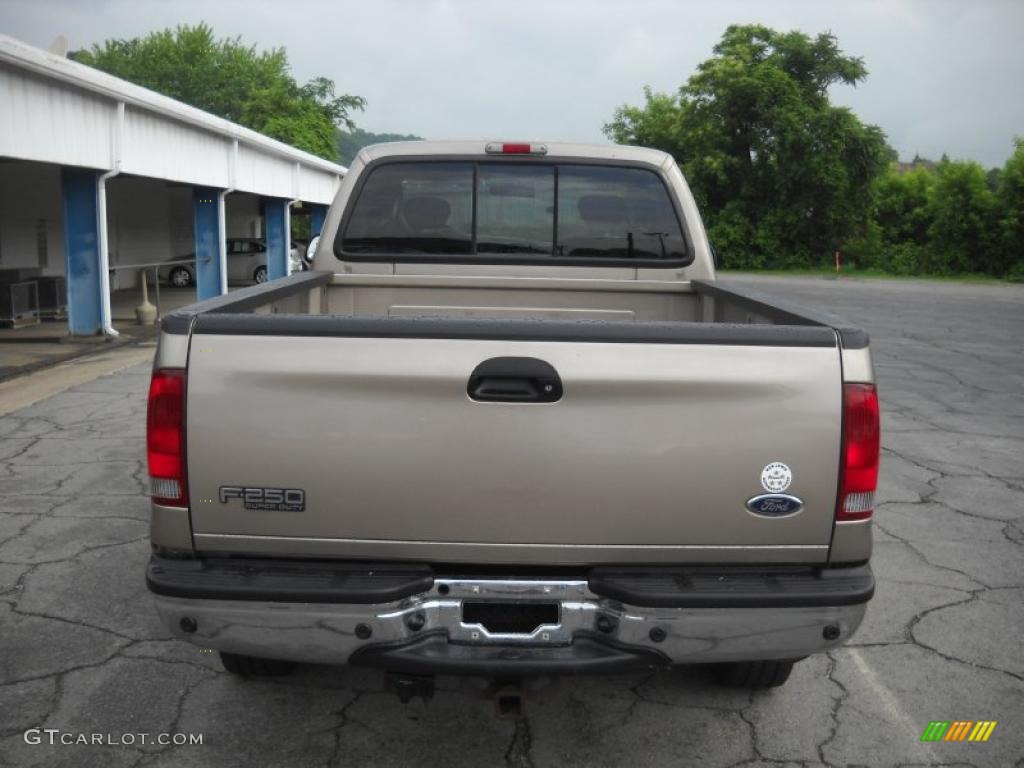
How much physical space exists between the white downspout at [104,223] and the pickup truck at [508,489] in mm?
12617

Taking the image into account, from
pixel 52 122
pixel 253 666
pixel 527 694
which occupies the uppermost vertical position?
pixel 52 122

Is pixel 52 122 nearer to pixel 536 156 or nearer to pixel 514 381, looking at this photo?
pixel 536 156

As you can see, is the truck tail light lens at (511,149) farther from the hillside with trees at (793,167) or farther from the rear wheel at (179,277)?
the hillside with trees at (793,167)

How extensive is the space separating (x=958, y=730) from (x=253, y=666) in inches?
98.6

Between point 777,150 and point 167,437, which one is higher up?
point 777,150

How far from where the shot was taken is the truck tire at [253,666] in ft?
11.7

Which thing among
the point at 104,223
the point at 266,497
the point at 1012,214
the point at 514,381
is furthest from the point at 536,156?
the point at 1012,214

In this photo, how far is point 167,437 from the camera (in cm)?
272

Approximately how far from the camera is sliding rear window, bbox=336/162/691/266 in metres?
4.82

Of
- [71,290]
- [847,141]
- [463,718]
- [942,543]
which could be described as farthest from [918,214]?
[463,718]

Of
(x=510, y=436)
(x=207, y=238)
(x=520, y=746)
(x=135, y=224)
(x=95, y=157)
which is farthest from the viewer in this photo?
(x=135, y=224)

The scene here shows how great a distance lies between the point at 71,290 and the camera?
46.5ft

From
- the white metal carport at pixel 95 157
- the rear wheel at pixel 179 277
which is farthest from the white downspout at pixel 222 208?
the rear wheel at pixel 179 277

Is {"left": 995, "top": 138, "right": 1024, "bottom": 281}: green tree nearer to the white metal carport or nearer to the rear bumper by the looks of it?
the white metal carport
